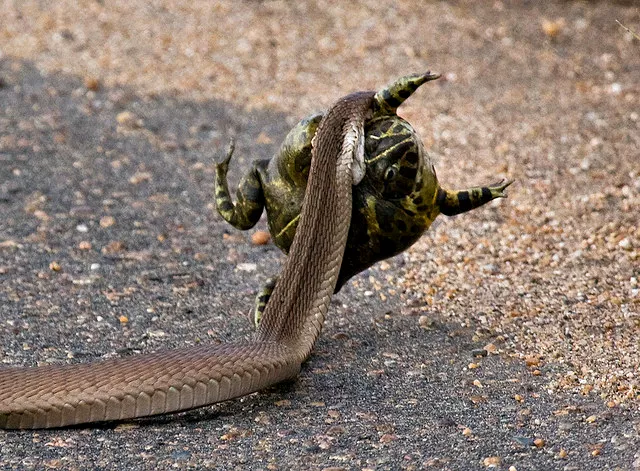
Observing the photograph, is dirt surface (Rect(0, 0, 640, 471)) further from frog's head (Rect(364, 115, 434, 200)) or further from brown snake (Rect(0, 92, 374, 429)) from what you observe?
frog's head (Rect(364, 115, 434, 200))

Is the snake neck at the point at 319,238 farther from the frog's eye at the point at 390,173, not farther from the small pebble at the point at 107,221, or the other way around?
the small pebble at the point at 107,221

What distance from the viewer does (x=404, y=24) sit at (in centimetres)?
950

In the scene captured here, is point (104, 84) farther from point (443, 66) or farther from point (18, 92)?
point (443, 66)

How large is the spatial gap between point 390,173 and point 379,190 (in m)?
0.10

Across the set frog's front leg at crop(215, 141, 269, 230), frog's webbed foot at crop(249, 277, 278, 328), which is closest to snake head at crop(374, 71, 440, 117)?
frog's front leg at crop(215, 141, 269, 230)

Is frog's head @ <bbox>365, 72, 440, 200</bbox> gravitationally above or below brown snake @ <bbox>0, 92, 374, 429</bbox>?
above

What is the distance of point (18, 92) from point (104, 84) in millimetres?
648

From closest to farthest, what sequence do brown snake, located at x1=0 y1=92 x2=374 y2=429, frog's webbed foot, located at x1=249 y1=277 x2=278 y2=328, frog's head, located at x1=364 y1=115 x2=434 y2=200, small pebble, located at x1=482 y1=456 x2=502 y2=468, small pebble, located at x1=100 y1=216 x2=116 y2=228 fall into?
small pebble, located at x1=482 y1=456 x2=502 y2=468 → brown snake, located at x1=0 y1=92 x2=374 y2=429 → frog's head, located at x1=364 y1=115 x2=434 y2=200 → frog's webbed foot, located at x1=249 y1=277 x2=278 y2=328 → small pebble, located at x1=100 y1=216 x2=116 y2=228

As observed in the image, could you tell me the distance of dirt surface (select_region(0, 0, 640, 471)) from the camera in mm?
3963

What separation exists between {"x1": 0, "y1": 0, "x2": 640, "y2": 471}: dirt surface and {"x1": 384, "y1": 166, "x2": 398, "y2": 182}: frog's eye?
31.8 inches

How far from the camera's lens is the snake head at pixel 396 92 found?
4328 millimetres

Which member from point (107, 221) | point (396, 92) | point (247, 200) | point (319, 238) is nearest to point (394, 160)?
point (396, 92)

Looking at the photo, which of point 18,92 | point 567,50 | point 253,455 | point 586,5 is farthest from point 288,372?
point 586,5

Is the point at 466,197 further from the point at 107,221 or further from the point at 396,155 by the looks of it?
the point at 107,221
